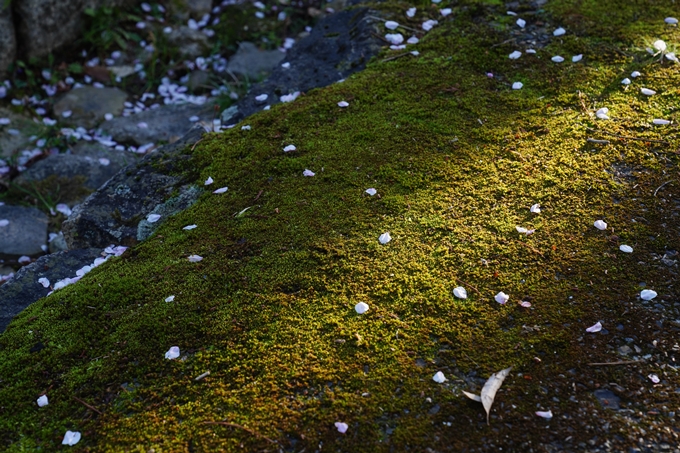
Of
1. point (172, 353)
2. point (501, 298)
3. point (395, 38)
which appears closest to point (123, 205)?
point (172, 353)

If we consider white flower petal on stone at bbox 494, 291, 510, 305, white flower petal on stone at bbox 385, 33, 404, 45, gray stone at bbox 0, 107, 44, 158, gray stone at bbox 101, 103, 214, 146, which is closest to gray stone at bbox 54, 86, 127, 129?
gray stone at bbox 101, 103, 214, 146

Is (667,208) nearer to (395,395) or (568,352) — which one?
(568,352)

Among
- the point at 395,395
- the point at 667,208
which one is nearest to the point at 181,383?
the point at 395,395

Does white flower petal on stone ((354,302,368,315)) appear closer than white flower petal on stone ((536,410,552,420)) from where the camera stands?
No

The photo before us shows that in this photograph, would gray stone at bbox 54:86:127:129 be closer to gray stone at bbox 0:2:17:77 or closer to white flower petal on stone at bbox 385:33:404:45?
gray stone at bbox 0:2:17:77

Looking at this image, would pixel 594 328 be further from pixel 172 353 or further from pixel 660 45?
pixel 660 45

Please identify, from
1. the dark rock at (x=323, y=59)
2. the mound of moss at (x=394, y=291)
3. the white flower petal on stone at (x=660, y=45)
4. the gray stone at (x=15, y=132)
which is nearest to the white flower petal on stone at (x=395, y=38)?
the dark rock at (x=323, y=59)
